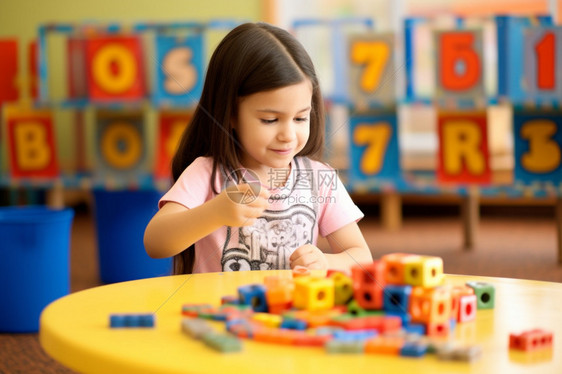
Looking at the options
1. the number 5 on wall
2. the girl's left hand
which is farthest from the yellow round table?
the number 5 on wall

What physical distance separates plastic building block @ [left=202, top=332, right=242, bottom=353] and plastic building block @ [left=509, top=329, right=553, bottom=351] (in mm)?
204

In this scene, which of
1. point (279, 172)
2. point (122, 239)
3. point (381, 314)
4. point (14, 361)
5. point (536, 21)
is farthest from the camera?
point (536, 21)

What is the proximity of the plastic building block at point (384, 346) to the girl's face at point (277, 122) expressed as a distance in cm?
49

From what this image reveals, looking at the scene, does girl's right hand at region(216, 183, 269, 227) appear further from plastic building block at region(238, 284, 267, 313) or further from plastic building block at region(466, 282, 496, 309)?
plastic building block at region(466, 282, 496, 309)

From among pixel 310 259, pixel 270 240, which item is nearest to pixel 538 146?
pixel 270 240

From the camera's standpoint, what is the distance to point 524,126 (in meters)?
2.66

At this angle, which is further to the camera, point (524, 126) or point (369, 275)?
point (524, 126)

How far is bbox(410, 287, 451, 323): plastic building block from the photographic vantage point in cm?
61

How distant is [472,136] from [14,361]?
5.72 ft

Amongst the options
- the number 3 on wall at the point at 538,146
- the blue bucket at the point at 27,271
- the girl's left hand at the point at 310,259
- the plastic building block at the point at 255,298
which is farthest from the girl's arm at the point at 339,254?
the number 3 on wall at the point at 538,146

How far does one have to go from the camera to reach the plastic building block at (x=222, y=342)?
56 centimetres

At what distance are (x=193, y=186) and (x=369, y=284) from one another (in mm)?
504

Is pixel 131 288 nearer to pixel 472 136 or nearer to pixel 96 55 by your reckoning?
pixel 472 136

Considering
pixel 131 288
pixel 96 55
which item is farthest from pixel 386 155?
pixel 131 288
